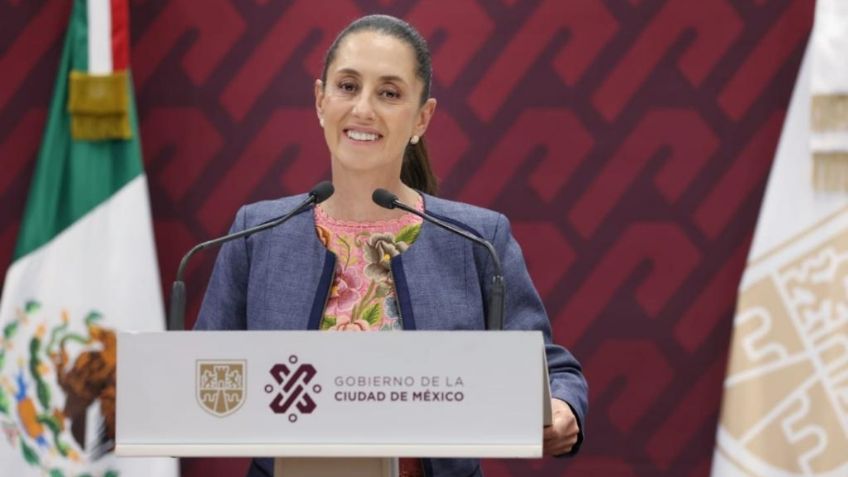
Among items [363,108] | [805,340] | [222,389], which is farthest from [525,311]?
[805,340]

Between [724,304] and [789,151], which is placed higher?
[789,151]

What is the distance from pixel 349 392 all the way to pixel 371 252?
580 millimetres

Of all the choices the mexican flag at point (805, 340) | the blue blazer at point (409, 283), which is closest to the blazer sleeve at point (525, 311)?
the blue blazer at point (409, 283)

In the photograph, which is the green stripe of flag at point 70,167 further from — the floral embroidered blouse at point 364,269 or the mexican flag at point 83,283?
the floral embroidered blouse at point 364,269

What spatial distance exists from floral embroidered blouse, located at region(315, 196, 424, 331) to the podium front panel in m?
0.45

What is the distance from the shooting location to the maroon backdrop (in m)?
3.77

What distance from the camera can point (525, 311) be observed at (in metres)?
2.21

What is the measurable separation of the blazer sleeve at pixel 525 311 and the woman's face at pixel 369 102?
0.25 m

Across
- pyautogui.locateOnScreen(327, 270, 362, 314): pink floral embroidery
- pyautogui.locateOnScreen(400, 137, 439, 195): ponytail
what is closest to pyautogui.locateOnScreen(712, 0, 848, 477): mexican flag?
pyautogui.locateOnScreen(400, 137, 439, 195): ponytail

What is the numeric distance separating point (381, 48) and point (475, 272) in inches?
17.3

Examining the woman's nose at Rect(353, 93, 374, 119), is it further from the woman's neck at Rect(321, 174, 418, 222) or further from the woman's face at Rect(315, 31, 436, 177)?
the woman's neck at Rect(321, 174, 418, 222)

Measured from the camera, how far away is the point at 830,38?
3.42 meters

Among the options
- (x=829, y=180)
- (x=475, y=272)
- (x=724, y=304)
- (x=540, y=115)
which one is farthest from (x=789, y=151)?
(x=475, y=272)

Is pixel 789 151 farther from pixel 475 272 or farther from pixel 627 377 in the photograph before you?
pixel 475 272
